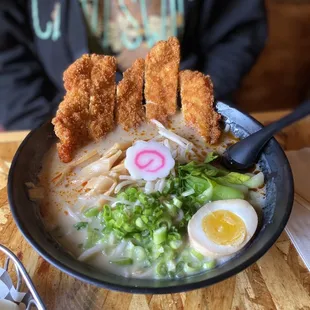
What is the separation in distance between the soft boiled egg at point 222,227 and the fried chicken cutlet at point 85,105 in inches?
15.1

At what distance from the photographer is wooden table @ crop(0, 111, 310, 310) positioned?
38.6 inches

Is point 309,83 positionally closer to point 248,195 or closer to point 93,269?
point 248,195

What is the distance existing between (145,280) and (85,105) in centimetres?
51

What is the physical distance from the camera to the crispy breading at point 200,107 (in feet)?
4.05

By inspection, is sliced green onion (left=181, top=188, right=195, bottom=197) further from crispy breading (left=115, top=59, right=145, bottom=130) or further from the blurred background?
the blurred background

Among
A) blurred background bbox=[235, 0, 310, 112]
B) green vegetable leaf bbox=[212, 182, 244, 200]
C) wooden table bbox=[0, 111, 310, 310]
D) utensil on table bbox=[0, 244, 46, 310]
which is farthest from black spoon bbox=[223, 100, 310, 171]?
blurred background bbox=[235, 0, 310, 112]

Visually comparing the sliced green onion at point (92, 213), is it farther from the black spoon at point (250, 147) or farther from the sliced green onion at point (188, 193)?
the black spoon at point (250, 147)

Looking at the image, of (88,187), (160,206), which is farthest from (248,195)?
(88,187)

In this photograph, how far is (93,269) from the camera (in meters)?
0.93

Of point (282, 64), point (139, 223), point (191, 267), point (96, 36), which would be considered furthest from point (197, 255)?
point (282, 64)

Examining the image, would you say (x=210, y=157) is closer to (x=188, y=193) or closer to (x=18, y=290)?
(x=188, y=193)

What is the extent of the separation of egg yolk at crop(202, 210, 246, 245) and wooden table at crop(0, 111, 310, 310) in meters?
0.13

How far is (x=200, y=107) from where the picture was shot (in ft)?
4.09

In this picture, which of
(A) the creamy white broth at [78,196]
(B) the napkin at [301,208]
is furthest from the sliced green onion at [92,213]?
(B) the napkin at [301,208]
